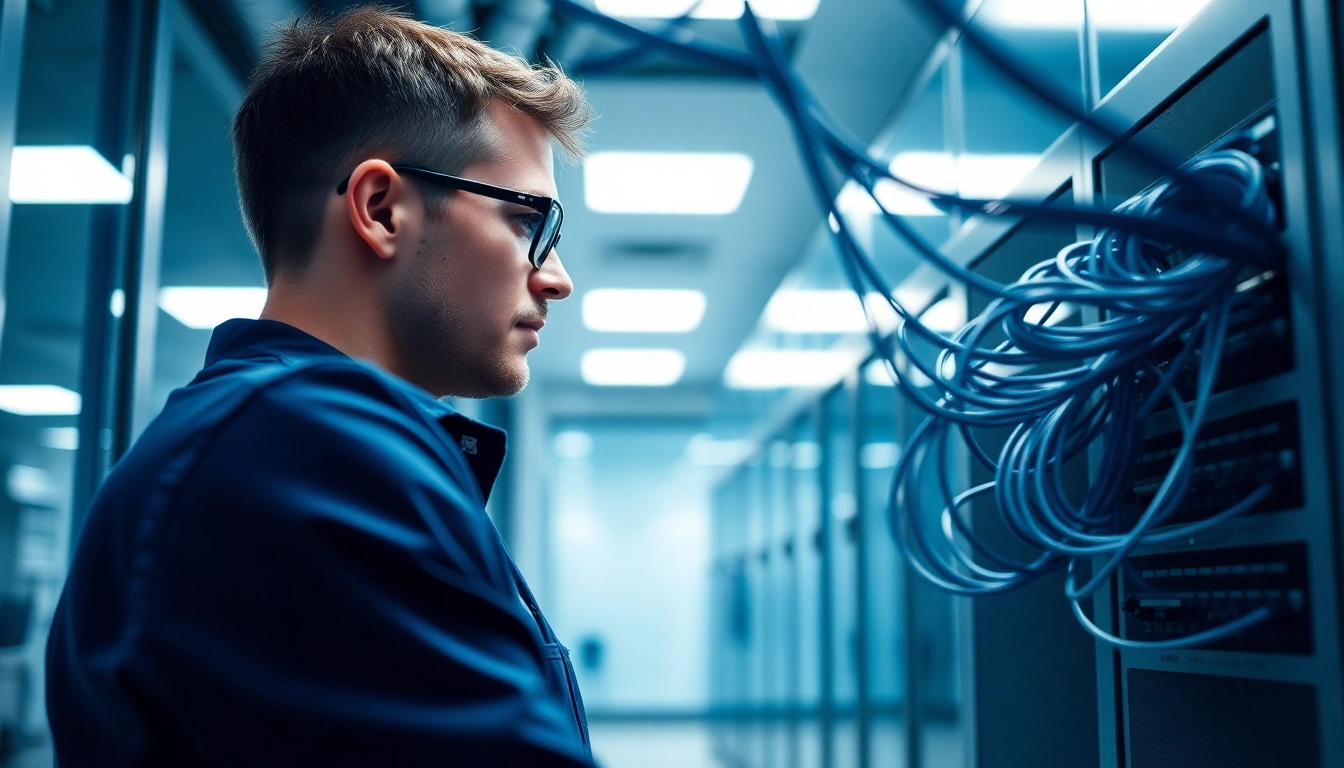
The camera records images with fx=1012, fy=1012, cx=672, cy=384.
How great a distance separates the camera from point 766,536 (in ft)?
16.6

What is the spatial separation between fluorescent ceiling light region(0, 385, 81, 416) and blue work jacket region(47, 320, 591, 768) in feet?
3.23

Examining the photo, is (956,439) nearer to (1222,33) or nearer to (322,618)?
(1222,33)

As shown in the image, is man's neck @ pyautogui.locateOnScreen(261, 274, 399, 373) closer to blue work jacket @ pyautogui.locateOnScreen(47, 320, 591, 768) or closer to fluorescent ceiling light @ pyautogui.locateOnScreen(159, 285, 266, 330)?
blue work jacket @ pyautogui.locateOnScreen(47, 320, 591, 768)

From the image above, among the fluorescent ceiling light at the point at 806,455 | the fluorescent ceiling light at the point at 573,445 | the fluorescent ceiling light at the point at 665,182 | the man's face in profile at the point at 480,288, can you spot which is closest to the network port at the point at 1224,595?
the man's face in profile at the point at 480,288

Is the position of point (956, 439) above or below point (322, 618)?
above

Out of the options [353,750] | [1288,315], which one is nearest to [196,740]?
[353,750]

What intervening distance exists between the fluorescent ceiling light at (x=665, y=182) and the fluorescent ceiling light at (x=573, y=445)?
15.8 feet

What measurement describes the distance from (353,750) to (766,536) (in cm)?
458

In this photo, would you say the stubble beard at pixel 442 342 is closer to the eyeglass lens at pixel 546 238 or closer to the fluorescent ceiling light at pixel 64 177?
the eyeglass lens at pixel 546 238

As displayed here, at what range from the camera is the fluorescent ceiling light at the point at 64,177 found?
4.83ft

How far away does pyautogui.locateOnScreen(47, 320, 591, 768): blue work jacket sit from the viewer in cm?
56

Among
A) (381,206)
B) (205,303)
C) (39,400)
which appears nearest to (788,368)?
(205,303)

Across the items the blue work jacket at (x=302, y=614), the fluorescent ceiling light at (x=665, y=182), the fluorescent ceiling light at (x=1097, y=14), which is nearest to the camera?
the blue work jacket at (x=302, y=614)

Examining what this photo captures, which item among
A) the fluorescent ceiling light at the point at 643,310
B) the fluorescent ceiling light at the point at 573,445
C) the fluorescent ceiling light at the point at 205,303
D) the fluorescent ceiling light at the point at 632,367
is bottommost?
the fluorescent ceiling light at the point at 205,303
